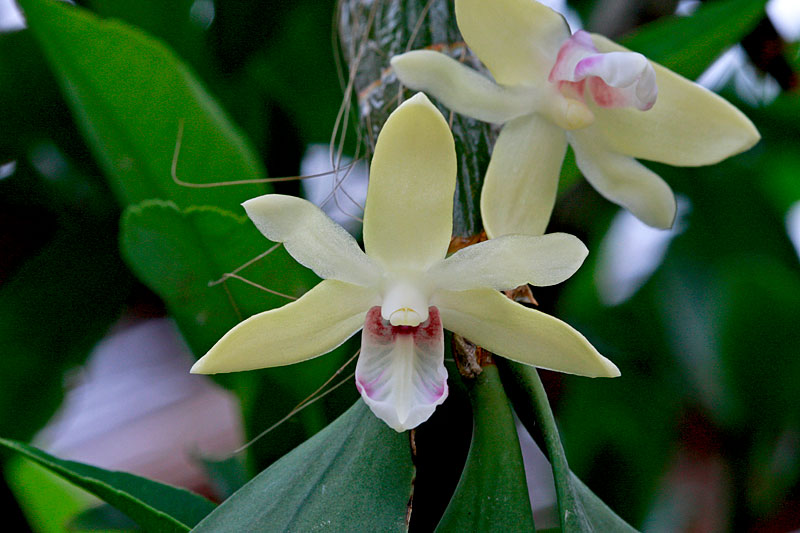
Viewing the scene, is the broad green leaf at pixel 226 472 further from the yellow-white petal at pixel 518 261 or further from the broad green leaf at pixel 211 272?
the yellow-white petal at pixel 518 261

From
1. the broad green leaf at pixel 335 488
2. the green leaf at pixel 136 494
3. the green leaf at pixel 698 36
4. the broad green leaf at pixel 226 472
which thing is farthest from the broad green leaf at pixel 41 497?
the green leaf at pixel 698 36

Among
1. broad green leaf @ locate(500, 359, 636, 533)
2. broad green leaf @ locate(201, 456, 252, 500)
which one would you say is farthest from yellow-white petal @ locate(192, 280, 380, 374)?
broad green leaf @ locate(201, 456, 252, 500)

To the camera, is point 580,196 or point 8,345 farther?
point 580,196

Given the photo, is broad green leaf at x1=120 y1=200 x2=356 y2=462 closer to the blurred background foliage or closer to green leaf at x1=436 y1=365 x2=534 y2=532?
the blurred background foliage

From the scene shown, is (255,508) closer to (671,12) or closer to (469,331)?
(469,331)

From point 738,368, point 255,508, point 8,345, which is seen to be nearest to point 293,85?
point 8,345

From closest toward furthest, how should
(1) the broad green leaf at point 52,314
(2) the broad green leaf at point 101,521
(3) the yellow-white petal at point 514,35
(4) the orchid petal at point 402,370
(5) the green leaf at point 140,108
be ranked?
(4) the orchid petal at point 402,370 < (3) the yellow-white petal at point 514,35 < (5) the green leaf at point 140,108 < (2) the broad green leaf at point 101,521 < (1) the broad green leaf at point 52,314

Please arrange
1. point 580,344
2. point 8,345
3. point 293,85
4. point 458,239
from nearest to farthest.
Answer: point 580,344 < point 458,239 < point 8,345 < point 293,85
